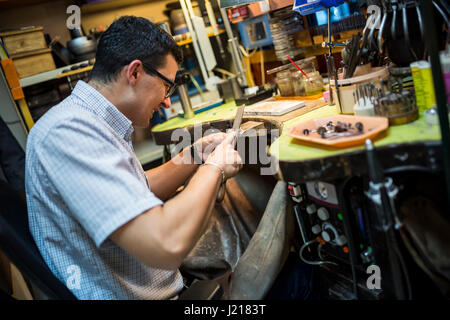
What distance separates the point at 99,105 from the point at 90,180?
14.6 inches

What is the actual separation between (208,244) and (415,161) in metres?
1.18

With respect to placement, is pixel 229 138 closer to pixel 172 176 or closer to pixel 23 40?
pixel 172 176

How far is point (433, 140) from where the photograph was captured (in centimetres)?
96

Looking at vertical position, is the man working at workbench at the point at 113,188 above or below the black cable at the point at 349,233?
above

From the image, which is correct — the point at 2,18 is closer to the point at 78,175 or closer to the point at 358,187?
the point at 78,175

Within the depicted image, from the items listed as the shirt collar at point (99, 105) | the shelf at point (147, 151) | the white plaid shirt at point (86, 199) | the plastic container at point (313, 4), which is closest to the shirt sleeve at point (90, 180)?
the white plaid shirt at point (86, 199)

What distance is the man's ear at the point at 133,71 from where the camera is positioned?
1.23m

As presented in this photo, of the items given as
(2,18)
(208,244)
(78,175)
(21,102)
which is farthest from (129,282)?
(2,18)

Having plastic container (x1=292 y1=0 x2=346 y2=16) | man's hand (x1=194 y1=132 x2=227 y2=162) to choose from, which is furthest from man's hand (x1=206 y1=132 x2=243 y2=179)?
plastic container (x1=292 y1=0 x2=346 y2=16)

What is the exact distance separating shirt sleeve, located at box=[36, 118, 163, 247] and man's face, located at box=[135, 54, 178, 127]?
0.35 metres

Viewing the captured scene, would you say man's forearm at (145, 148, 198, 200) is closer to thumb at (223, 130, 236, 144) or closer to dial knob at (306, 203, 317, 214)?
thumb at (223, 130, 236, 144)

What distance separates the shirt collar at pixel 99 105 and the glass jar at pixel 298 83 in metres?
1.21

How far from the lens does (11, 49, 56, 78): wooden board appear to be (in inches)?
119

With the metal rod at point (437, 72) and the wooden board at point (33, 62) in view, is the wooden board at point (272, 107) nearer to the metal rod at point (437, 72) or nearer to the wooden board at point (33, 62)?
the metal rod at point (437, 72)
